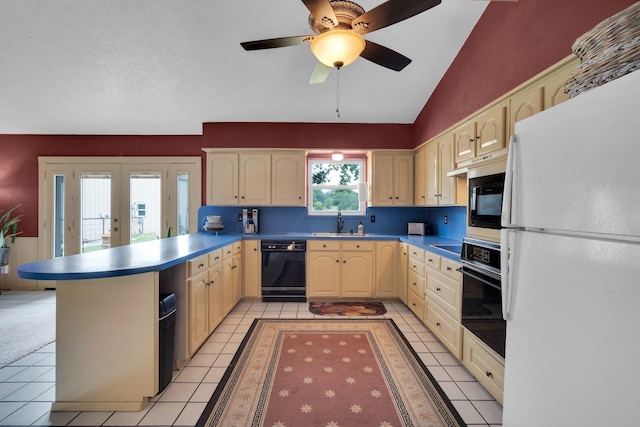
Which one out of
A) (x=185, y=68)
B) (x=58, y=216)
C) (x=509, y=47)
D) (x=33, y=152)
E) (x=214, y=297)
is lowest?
(x=214, y=297)

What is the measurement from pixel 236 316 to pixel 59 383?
1.68 m

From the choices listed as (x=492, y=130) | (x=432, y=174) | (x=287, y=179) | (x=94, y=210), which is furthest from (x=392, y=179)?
(x=94, y=210)

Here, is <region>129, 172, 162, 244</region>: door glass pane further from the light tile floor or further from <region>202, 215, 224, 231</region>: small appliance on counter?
the light tile floor

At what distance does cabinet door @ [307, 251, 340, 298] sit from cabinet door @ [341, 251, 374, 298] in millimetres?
94

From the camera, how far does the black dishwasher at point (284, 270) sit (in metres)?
3.72

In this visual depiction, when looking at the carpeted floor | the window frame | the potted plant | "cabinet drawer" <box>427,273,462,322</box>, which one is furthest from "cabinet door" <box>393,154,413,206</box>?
the potted plant

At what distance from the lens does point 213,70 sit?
10.1 ft

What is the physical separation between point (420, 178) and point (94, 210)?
4925mm

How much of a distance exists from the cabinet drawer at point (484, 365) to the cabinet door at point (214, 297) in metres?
2.21

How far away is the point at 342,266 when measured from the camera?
3.73 metres

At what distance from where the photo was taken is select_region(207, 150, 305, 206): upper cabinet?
3.96 meters

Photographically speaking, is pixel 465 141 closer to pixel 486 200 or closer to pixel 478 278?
pixel 486 200

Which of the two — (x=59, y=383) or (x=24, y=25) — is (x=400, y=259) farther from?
(x=24, y=25)

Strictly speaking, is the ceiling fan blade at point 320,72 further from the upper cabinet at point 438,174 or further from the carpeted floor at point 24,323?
the carpeted floor at point 24,323
